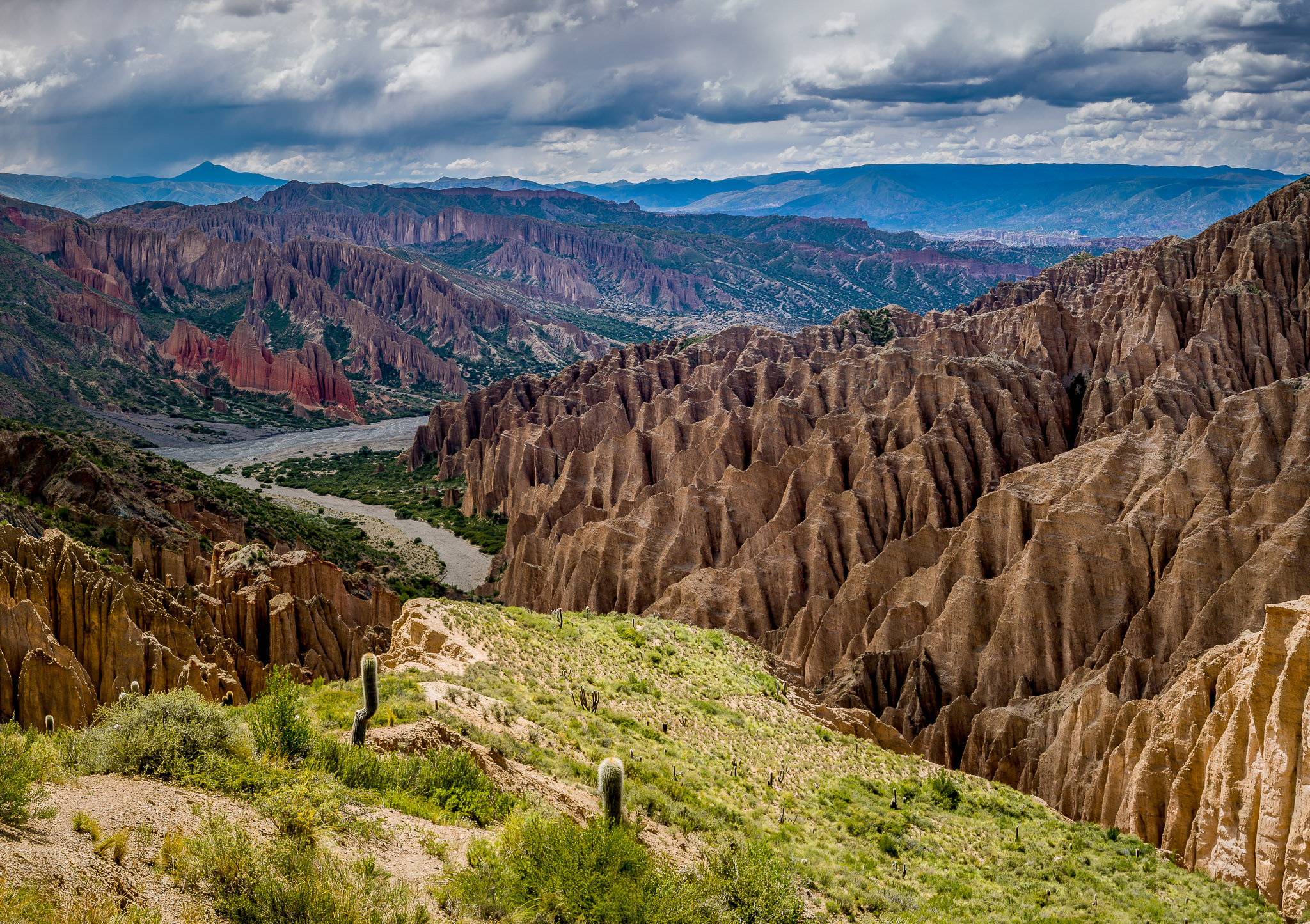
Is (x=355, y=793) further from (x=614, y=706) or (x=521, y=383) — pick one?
(x=521, y=383)

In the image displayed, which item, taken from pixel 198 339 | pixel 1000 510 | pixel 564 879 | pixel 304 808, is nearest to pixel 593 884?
pixel 564 879

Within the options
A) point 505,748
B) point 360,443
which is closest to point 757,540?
point 505,748

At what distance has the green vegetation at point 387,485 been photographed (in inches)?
3541

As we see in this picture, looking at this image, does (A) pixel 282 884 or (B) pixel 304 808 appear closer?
(A) pixel 282 884

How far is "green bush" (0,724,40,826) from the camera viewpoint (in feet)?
34.0

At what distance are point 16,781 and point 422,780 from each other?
5.97 m

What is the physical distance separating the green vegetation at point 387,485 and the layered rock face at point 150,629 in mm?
46709

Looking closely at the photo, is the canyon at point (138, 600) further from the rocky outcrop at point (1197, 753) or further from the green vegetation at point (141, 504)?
the rocky outcrop at point (1197, 753)

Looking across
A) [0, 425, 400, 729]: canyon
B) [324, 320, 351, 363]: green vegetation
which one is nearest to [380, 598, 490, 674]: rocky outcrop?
[0, 425, 400, 729]: canyon

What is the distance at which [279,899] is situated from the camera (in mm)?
10469

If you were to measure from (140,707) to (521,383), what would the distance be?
10208 cm

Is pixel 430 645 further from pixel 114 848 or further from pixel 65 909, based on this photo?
pixel 65 909

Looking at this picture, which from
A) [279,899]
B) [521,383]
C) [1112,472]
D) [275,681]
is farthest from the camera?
[521,383]

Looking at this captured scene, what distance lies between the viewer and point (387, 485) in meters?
109
